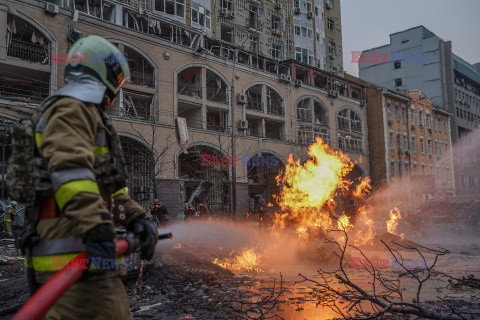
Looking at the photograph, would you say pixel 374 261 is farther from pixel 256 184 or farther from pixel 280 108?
pixel 280 108

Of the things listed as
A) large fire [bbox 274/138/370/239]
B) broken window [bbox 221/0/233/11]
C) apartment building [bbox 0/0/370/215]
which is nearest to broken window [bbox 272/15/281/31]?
broken window [bbox 221/0/233/11]

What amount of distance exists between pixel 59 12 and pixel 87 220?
23105 millimetres

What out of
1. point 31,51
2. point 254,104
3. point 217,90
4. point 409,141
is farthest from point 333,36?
point 31,51

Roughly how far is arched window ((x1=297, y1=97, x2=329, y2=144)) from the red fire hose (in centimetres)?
3338

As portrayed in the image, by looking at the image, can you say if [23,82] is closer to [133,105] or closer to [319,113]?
[133,105]

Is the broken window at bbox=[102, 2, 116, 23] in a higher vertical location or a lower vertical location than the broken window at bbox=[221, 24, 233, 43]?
lower

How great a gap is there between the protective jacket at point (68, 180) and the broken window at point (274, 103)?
102 feet

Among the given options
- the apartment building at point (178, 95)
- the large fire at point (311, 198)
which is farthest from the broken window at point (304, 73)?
the large fire at point (311, 198)

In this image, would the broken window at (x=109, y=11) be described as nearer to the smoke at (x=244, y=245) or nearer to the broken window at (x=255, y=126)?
the broken window at (x=255, y=126)

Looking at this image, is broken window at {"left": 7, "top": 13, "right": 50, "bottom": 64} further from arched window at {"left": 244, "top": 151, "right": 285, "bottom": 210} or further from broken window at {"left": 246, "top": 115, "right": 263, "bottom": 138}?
arched window at {"left": 244, "top": 151, "right": 285, "bottom": 210}

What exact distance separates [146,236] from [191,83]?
27.7 metres

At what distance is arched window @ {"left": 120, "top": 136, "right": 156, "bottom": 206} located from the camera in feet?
78.5

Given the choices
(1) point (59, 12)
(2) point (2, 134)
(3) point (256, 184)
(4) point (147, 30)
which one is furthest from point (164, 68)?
(3) point (256, 184)

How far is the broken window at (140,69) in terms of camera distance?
24.6 m
